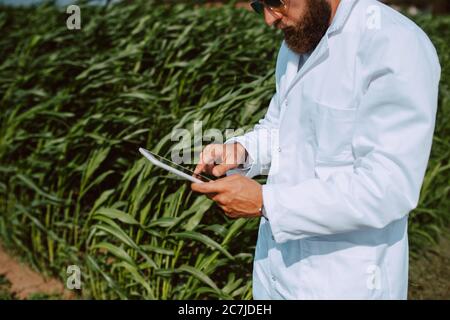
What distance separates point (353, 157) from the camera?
1212mm

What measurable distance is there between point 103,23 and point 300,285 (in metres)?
3.54

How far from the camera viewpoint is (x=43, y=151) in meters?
2.92

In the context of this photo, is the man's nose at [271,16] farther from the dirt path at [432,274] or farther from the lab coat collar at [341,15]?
the dirt path at [432,274]

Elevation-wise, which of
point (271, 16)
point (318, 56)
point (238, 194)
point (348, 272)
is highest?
point (271, 16)

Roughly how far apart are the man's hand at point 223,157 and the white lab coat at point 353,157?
190 millimetres

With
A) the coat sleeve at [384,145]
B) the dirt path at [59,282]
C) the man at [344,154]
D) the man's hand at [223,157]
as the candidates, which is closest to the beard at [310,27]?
the man at [344,154]

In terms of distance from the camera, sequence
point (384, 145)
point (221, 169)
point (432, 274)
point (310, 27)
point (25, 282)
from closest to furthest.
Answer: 1. point (384, 145)
2. point (310, 27)
3. point (221, 169)
4. point (25, 282)
5. point (432, 274)

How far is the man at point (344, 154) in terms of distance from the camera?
108 centimetres

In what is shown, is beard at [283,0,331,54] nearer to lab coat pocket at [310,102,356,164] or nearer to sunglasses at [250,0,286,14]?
sunglasses at [250,0,286,14]

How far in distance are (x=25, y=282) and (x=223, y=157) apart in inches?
71.3

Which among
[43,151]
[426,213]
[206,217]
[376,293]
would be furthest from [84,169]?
[426,213]

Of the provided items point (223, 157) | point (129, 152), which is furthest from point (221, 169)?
point (129, 152)

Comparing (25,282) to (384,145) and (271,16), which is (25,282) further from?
(384,145)

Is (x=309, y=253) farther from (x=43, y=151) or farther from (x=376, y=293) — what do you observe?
(x=43, y=151)
